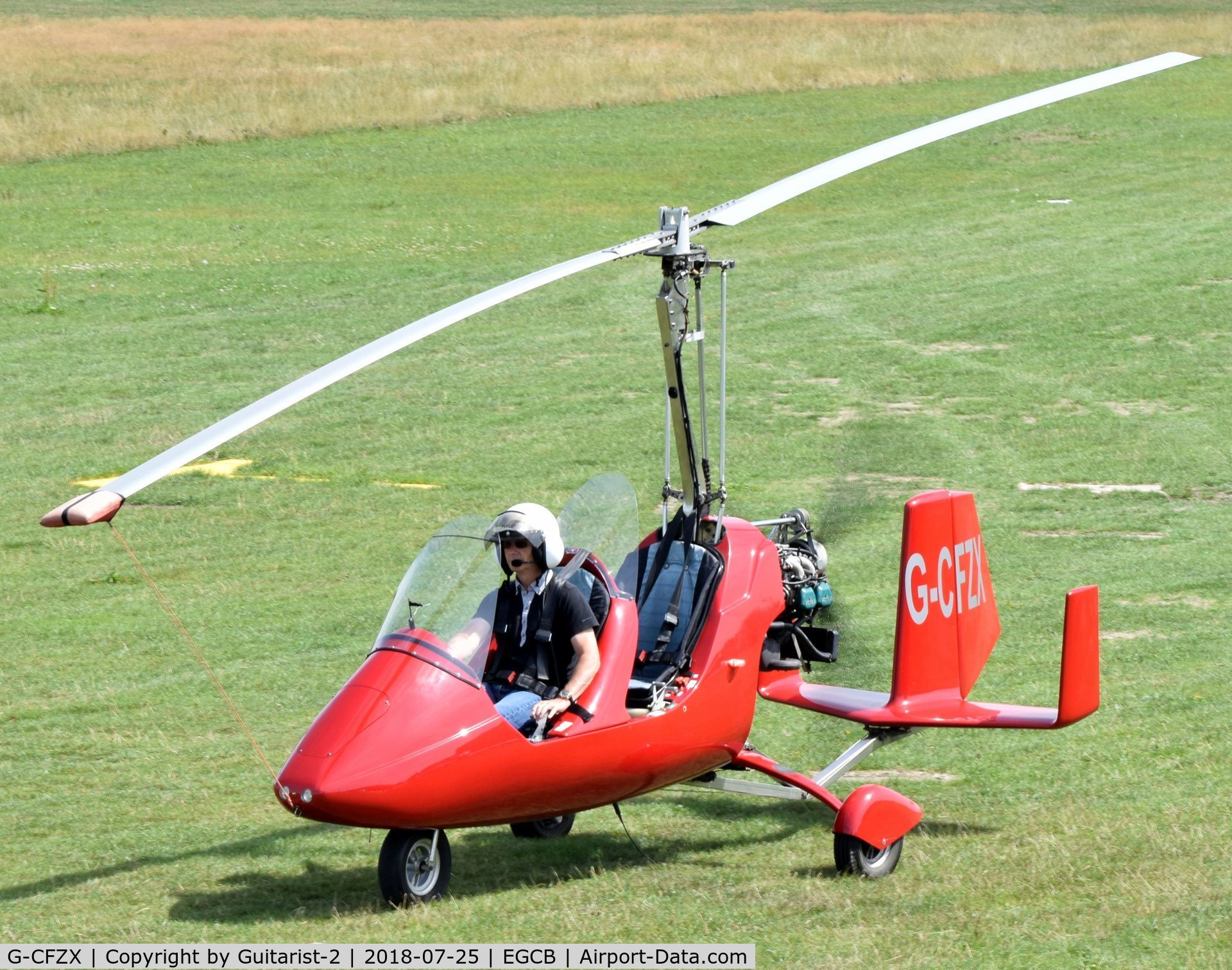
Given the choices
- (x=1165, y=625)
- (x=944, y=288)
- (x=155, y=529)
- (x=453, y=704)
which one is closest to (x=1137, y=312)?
(x=944, y=288)

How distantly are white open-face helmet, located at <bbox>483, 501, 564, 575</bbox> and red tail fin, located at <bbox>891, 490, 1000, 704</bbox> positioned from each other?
179cm

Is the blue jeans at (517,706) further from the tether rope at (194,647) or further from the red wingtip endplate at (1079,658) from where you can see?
the red wingtip endplate at (1079,658)

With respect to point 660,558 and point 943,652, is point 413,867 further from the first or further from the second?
point 943,652

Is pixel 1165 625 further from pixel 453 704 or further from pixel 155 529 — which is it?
pixel 155 529

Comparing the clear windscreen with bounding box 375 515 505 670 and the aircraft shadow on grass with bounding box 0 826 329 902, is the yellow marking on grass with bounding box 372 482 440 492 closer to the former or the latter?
the aircraft shadow on grass with bounding box 0 826 329 902

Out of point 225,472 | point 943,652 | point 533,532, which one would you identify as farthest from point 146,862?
point 225,472

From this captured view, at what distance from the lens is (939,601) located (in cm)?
812

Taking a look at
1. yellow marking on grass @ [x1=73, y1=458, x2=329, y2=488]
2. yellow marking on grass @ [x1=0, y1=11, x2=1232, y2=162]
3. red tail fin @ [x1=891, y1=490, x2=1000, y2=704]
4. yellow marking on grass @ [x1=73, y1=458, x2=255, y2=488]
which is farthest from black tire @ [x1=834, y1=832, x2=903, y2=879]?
yellow marking on grass @ [x1=0, y1=11, x2=1232, y2=162]

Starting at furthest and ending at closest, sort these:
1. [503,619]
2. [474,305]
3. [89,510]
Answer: [503,619], [474,305], [89,510]

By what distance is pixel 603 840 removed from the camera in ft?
26.3

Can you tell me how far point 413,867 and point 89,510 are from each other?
251 cm

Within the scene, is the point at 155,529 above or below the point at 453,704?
below

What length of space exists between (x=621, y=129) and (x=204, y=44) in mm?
14767

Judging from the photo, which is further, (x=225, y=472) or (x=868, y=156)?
(x=225, y=472)
